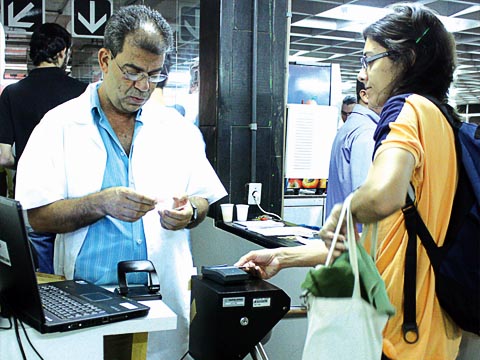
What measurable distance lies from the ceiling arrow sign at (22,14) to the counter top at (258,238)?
10.7ft

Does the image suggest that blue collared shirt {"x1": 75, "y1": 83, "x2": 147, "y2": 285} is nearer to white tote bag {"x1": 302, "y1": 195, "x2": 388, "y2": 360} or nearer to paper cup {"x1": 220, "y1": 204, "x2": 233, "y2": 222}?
white tote bag {"x1": 302, "y1": 195, "x2": 388, "y2": 360}

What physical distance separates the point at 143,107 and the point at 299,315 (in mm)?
890

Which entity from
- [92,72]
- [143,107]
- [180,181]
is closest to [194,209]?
[180,181]

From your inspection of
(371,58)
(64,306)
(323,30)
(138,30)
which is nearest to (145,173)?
(138,30)

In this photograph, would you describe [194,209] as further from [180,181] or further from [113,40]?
[113,40]

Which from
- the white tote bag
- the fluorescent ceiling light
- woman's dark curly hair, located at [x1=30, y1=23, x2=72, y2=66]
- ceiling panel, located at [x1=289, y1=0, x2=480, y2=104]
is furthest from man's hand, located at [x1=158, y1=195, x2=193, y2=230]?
the fluorescent ceiling light

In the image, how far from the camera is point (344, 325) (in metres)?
1.07

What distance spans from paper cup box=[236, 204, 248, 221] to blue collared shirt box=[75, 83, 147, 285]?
4.14 feet

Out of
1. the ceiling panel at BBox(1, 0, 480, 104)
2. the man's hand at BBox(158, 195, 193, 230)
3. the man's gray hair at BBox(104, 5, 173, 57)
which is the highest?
the ceiling panel at BBox(1, 0, 480, 104)

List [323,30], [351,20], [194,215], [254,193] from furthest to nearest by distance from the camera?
[323,30] → [351,20] → [254,193] → [194,215]

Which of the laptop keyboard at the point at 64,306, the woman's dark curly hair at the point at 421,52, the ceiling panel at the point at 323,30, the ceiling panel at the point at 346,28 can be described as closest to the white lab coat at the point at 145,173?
the laptop keyboard at the point at 64,306

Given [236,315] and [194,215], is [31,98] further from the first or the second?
[236,315]

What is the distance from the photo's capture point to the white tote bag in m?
1.07

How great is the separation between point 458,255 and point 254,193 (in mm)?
1951
